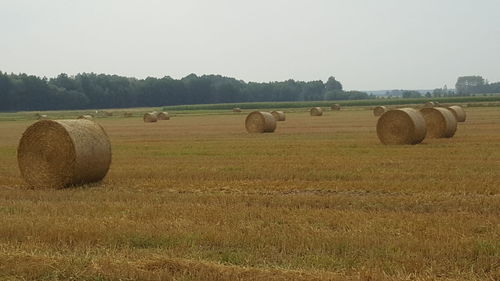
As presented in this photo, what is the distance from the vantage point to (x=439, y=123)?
23.9 metres

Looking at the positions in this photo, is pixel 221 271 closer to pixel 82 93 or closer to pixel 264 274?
pixel 264 274

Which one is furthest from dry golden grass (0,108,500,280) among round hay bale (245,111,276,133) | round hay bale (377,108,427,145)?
round hay bale (245,111,276,133)

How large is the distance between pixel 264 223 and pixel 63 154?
250 inches

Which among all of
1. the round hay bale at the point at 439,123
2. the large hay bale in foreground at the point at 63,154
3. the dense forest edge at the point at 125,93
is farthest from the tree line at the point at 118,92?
the large hay bale in foreground at the point at 63,154

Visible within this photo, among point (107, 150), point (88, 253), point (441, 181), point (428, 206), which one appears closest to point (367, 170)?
point (441, 181)

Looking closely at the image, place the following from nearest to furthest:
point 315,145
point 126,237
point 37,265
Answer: point 37,265, point 126,237, point 315,145

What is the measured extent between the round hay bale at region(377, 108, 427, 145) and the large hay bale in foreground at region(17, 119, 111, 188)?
11385mm

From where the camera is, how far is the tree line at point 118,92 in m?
112

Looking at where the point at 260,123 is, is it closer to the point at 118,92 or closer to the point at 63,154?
the point at 63,154

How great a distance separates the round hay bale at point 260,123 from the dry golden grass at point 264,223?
619 inches

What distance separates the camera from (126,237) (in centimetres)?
780

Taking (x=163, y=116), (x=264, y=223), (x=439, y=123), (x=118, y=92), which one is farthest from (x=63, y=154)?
(x=118, y=92)

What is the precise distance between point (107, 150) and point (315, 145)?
951 cm

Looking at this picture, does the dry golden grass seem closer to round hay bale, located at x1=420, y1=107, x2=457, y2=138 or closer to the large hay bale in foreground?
the large hay bale in foreground
